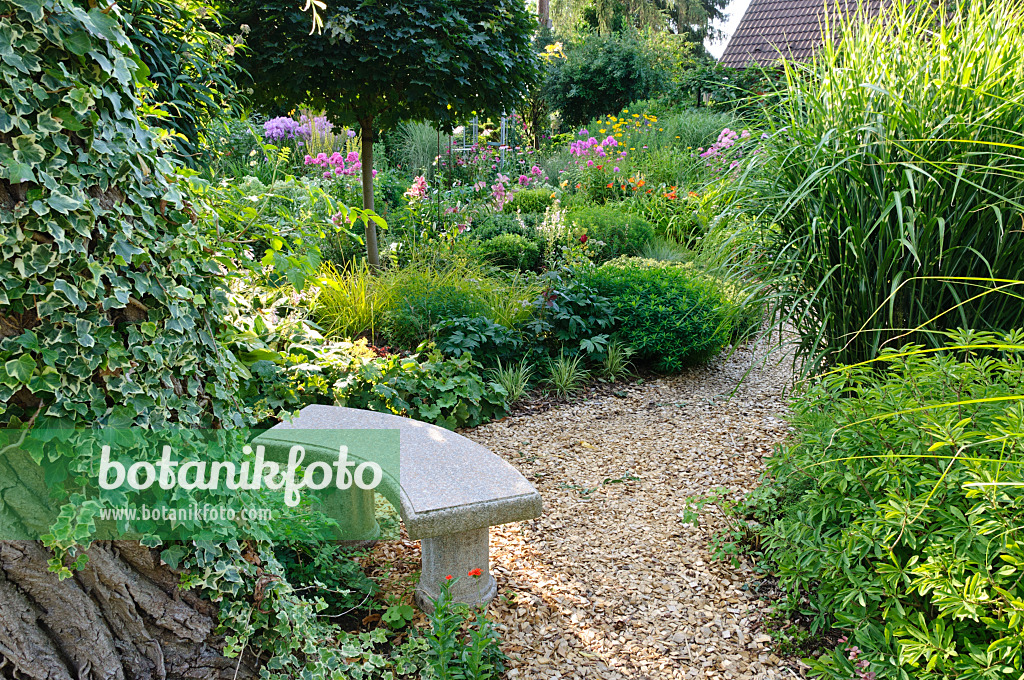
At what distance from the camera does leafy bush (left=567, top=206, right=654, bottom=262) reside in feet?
21.1

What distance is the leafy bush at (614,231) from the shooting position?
21.1 ft

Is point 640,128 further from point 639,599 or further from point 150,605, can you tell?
point 150,605

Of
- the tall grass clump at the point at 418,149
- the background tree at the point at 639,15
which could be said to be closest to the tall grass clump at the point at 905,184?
the tall grass clump at the point at 418,149

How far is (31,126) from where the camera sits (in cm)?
111

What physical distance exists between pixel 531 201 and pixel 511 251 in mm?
2182

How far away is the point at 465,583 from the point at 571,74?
13639mm

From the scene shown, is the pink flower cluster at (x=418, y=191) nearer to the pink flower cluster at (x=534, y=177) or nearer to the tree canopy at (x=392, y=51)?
the tree canopy at (x=392, y=51)

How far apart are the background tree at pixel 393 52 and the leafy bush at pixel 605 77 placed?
10.1 metres

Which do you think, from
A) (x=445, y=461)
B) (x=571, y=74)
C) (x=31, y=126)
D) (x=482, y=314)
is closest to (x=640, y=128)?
(x=571, y=74)

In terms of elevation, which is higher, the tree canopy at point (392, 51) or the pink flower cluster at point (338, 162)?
the tree canopy at point (392, 51)

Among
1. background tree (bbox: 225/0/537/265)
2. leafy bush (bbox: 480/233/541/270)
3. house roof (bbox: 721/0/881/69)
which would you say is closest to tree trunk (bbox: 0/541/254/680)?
background tree (bbox: 225/0/537/265)

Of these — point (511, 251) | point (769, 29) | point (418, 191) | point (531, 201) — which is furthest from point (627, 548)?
point (769, 29)

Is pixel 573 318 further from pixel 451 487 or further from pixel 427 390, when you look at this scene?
pixel 451 487

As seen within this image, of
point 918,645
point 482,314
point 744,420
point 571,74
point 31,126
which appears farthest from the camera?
point 571,74
